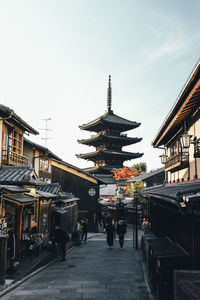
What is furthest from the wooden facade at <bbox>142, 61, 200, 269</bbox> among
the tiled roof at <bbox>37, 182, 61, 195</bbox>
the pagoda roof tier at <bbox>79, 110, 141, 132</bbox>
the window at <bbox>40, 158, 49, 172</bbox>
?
the pagoda roof tier at <bbox>79, 110, 141, 132</bbox>

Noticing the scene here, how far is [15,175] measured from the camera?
13727 millimetres

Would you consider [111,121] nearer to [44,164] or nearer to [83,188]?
[83,188]

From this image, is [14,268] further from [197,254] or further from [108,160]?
[108,160]

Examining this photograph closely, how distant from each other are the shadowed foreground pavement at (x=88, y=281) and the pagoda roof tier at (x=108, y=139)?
3627 centimetres

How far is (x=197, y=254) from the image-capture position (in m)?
7.99

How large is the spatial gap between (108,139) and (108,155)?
2.91m

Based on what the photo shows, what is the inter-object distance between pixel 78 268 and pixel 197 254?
6088 mm

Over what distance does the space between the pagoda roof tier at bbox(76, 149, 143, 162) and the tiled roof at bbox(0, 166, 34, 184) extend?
34.9 metres

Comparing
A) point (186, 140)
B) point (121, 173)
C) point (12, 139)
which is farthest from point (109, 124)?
point (186, 140)

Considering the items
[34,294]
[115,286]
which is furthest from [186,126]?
[34,294]

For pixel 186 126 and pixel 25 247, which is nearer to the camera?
pixel 186 126

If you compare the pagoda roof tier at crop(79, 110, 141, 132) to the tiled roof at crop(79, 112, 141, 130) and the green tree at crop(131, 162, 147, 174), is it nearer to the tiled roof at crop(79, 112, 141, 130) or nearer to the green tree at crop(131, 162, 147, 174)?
the tiled roof at crop(79, 112, 141, 130)

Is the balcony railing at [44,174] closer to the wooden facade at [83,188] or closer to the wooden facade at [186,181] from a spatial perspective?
the wooden facade at [83,188]

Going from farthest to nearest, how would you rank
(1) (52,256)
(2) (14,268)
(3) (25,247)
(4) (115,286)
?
(1) (52,256), (3) (25,247), (2) (14,268), (4) (115,286)
